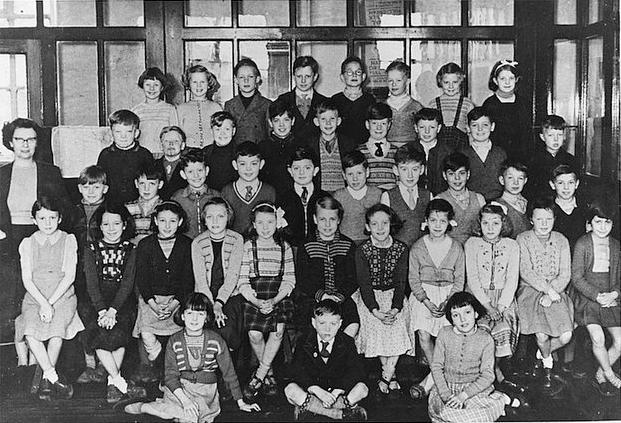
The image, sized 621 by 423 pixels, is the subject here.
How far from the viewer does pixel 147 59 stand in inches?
142

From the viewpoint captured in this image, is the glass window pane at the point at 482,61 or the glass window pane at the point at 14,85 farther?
the glass window pane at the point at 482,61

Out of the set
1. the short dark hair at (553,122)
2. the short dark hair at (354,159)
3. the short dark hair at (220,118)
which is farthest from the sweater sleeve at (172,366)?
the short dark hair at (553,122)

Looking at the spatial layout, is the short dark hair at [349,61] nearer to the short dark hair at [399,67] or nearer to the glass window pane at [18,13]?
the short dark hair at [399,67]

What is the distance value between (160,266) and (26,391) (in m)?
0.77

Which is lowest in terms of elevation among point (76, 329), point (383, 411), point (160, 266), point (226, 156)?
point (383, 411)

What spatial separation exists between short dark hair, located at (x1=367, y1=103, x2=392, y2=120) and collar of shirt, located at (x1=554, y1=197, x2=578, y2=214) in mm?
819

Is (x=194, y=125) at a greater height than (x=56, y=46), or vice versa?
(x=56, y=46)

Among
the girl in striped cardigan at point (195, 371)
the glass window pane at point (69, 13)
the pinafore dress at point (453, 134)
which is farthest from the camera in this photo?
the pinafore dress at point (453, 134)

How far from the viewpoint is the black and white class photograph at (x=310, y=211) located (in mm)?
3490

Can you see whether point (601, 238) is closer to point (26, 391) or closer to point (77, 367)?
point (77, 367)

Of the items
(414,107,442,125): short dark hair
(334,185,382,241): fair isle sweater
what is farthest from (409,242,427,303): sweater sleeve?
(414,107,442,125): short dark hair

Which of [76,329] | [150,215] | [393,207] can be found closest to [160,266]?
[150,215]

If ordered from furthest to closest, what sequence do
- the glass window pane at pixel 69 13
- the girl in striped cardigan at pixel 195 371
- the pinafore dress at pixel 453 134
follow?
1. the pinafore dress at pixel 453 134
2. the glass window pane at pixel 69 13
3. the girl in striped cardigan at pixel 195 371

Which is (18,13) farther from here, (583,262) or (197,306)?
(583,262)
